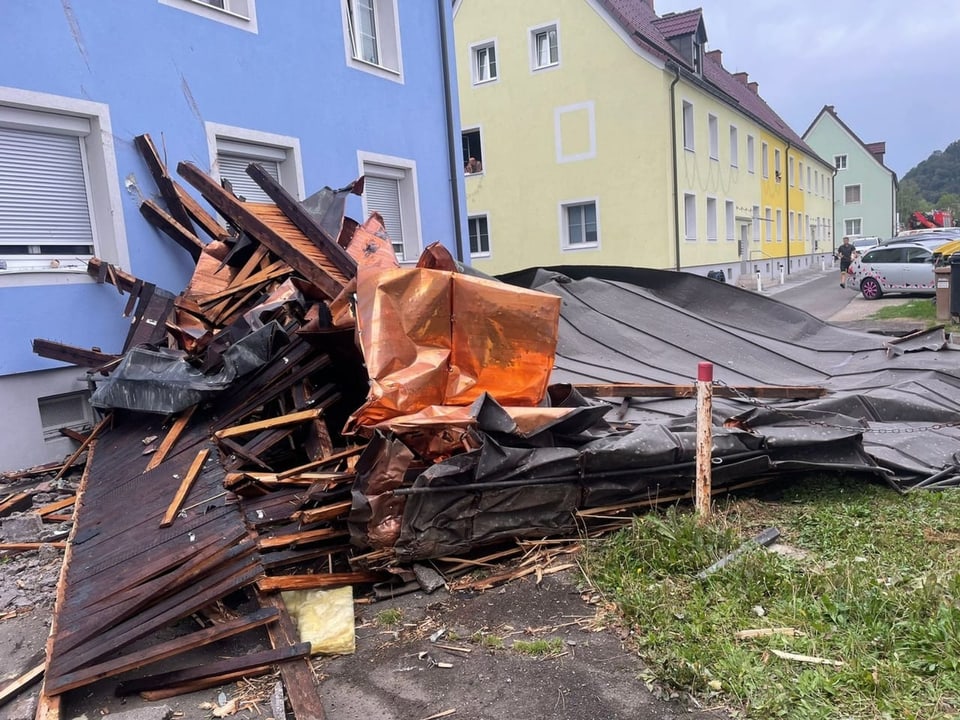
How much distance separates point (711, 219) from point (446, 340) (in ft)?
72.1

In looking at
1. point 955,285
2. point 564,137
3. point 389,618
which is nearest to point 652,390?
point 389,618

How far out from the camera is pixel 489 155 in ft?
76.6

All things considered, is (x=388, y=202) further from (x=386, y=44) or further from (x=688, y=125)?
(x=688, y=125)

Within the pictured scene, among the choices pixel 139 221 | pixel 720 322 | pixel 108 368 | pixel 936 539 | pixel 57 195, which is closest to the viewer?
pixel 936 539

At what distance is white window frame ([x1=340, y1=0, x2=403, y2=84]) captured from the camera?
10.5 meters

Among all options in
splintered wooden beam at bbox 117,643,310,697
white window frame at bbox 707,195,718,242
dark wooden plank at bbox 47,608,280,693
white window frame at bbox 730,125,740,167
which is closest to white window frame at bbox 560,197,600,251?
white window frame at bbox 707,195,718,242

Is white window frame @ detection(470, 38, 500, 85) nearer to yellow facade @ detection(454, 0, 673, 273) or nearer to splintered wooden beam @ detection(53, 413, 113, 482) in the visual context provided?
yellow facade @ detection(454, 0, 673, 273)

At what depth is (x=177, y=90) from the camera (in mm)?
7621

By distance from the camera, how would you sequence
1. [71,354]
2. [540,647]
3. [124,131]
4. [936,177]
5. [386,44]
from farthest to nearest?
1. [936,177]
2. [386,44]
3. [124,131]
4. [71,354]
5. [540,647]

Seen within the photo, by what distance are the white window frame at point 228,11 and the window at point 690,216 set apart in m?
16.6

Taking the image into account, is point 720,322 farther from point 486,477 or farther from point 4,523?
point 4,523

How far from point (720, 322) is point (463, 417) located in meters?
5.89

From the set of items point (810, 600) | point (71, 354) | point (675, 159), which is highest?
point (675, 159)

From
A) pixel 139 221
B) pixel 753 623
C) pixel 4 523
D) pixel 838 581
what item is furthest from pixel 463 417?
pixel 139 221
